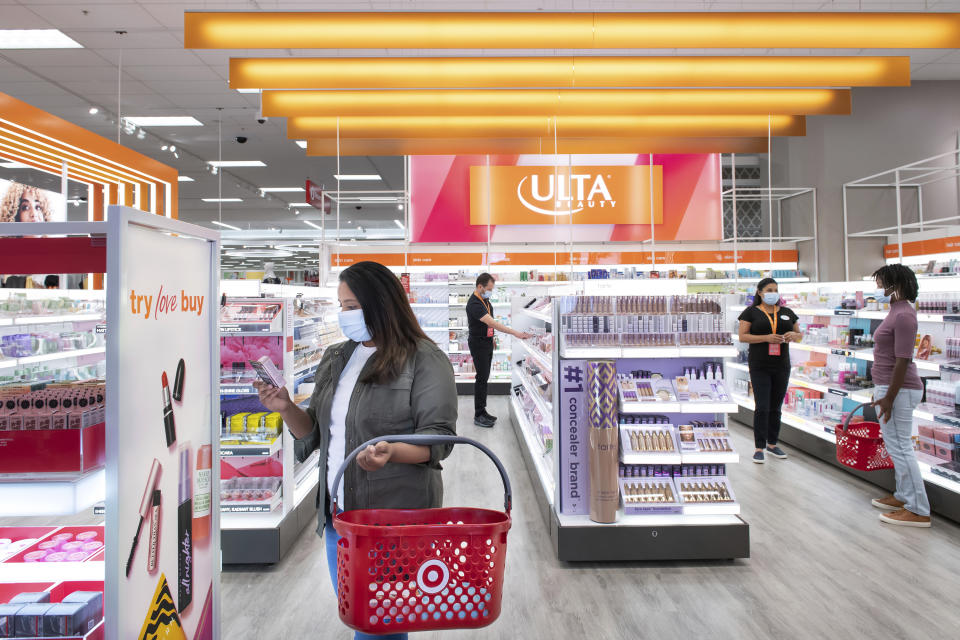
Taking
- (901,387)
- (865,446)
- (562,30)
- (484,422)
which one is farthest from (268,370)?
(484,422)

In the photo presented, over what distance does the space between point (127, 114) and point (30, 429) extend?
10.8 m

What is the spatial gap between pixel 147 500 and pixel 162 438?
0.50 ft

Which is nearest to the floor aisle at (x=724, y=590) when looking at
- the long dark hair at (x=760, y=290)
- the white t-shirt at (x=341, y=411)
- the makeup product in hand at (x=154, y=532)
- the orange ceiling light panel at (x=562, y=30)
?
the white t-shirt at (x=341, y=411)

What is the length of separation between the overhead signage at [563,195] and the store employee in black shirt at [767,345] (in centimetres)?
395

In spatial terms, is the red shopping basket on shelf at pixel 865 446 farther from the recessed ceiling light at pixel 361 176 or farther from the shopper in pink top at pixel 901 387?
the recessed ceiling light at pixel 361 176

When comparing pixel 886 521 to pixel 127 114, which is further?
pixel 127 114

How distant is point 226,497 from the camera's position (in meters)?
3.79

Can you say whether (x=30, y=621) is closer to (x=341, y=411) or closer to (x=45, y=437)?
(x=45, y=437)

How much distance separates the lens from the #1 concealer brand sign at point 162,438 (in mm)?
1331

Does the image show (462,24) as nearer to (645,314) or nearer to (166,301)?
(645,314)

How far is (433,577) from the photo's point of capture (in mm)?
1363

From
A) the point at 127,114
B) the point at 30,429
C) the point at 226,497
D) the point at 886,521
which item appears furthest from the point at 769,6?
the point at 127,114

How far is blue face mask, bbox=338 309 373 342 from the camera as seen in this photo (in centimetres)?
197

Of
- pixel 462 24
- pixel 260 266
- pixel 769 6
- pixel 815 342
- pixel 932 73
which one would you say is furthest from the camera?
pixel 260 266
